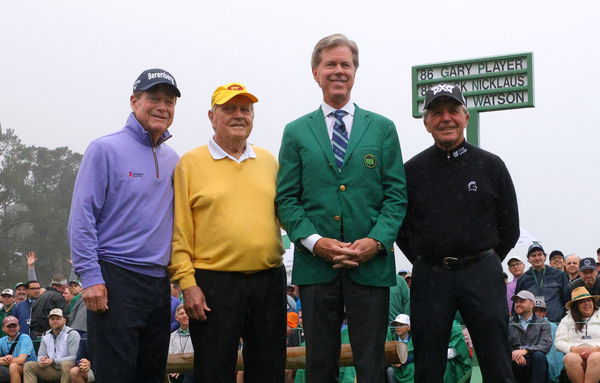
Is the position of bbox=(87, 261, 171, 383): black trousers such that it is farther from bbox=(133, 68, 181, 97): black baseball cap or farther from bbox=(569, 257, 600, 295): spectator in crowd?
bbox=(569, 257, 600, 295): spectator in crowd

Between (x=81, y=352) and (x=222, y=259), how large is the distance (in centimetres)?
842

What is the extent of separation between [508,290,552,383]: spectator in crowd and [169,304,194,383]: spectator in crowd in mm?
4099

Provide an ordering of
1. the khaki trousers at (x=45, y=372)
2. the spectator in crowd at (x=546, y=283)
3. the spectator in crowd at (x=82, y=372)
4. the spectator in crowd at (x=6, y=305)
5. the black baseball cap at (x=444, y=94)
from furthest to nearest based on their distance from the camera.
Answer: the spectator in crowd at (x=6, y=305)
the khaki trousers at (x=45, y=372)
the spectator in crowd at (x=82, y=372)
the spectator in crowd at (x=546, y=283)
the black baseball cap at (x=444, y=94)

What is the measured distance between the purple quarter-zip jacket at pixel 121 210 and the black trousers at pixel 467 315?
1588 mm

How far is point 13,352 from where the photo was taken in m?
13.4

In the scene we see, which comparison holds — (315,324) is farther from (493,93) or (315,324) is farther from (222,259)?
(493,93)

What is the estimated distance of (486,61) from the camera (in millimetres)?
10180

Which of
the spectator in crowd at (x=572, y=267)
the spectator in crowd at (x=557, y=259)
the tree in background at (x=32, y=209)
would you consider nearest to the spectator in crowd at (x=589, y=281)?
the spectator in crowd at (x=572, y=267)

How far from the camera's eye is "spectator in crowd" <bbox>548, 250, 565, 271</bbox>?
12772 millimetres

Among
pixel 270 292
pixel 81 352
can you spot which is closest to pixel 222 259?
pixel 270 292

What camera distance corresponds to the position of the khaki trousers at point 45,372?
40.2 feet

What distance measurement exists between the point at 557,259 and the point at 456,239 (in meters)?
8.73

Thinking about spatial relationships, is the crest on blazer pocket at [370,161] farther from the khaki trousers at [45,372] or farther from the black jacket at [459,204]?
the khaki trousers at [45,372]

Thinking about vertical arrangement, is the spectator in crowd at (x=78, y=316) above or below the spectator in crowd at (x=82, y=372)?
above
